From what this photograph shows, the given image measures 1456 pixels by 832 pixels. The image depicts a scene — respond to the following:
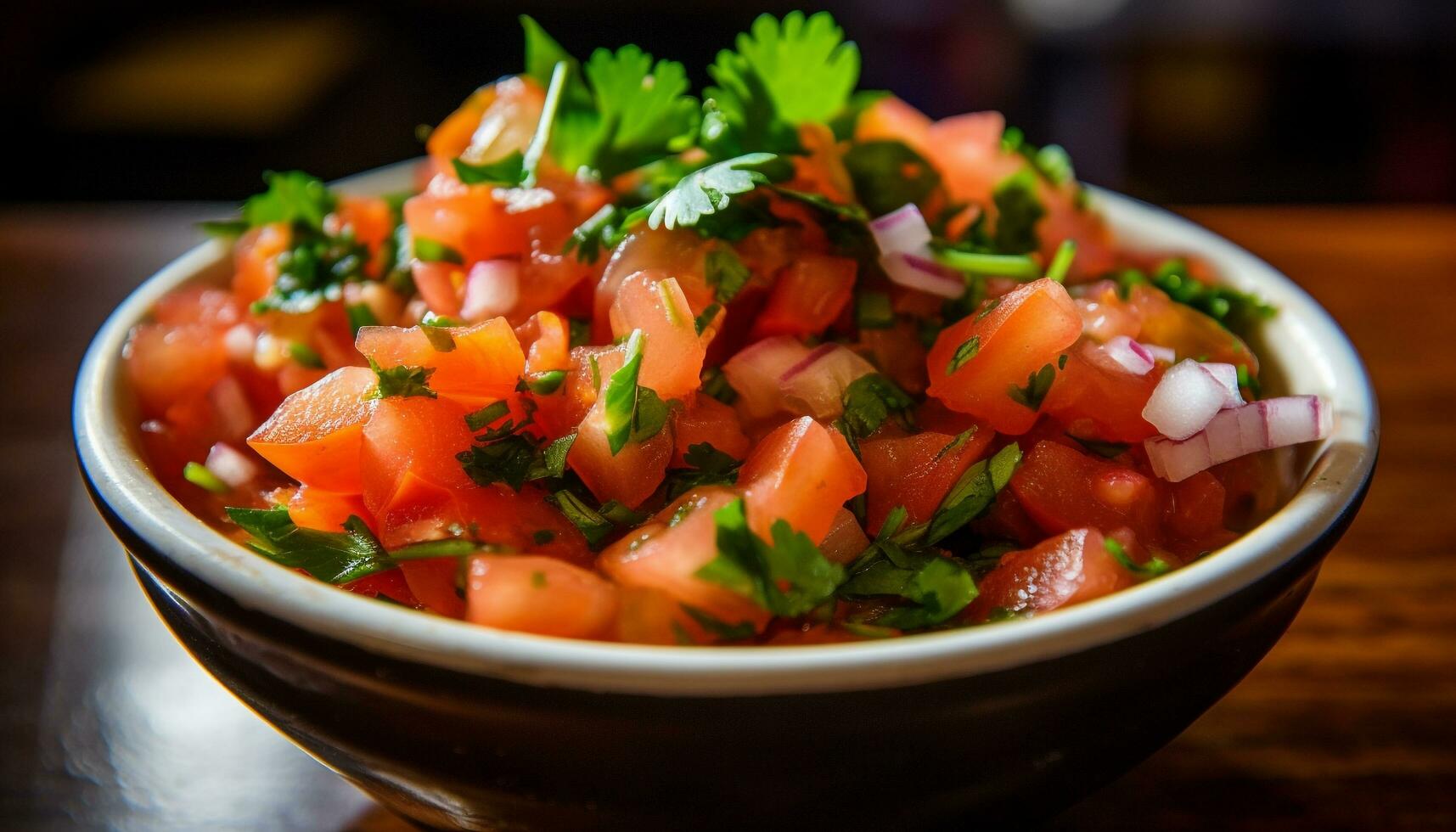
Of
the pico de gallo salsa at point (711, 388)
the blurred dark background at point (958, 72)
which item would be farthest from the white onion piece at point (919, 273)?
the blurred dark background at point (958, 72)

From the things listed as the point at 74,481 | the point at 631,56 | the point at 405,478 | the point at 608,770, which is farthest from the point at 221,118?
the point at 608,770

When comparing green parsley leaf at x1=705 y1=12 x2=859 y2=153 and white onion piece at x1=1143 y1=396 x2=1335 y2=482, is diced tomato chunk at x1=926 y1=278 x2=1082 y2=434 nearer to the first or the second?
white onion piece at x1=1143 y1=396 x2=1335 y2=482

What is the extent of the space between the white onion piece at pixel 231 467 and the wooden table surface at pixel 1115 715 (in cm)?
50

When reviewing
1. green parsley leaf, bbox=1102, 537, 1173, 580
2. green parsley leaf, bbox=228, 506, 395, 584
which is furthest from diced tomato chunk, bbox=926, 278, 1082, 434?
green parsley leaf, bbox=228, 506, 395, 584

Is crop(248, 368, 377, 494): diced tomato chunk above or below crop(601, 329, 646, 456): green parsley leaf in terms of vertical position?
below

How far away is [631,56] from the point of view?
5.78 feet

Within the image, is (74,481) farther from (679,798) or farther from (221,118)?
(221,118)

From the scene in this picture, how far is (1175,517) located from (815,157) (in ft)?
2.26

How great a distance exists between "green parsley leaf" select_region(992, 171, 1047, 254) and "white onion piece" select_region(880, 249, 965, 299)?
29 centimetres

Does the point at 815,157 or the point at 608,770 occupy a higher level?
the point at 815,157

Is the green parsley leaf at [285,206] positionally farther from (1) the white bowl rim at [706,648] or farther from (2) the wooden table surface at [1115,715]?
(2) the wooden table surface at [1115,715]

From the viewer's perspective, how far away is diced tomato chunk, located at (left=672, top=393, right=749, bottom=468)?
1341 millimetres

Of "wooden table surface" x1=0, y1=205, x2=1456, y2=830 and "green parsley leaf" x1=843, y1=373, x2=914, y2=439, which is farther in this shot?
"wooden table surface" x1=0, y1=205, x2=1456, y2=830

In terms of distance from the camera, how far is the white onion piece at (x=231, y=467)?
1524 mm
